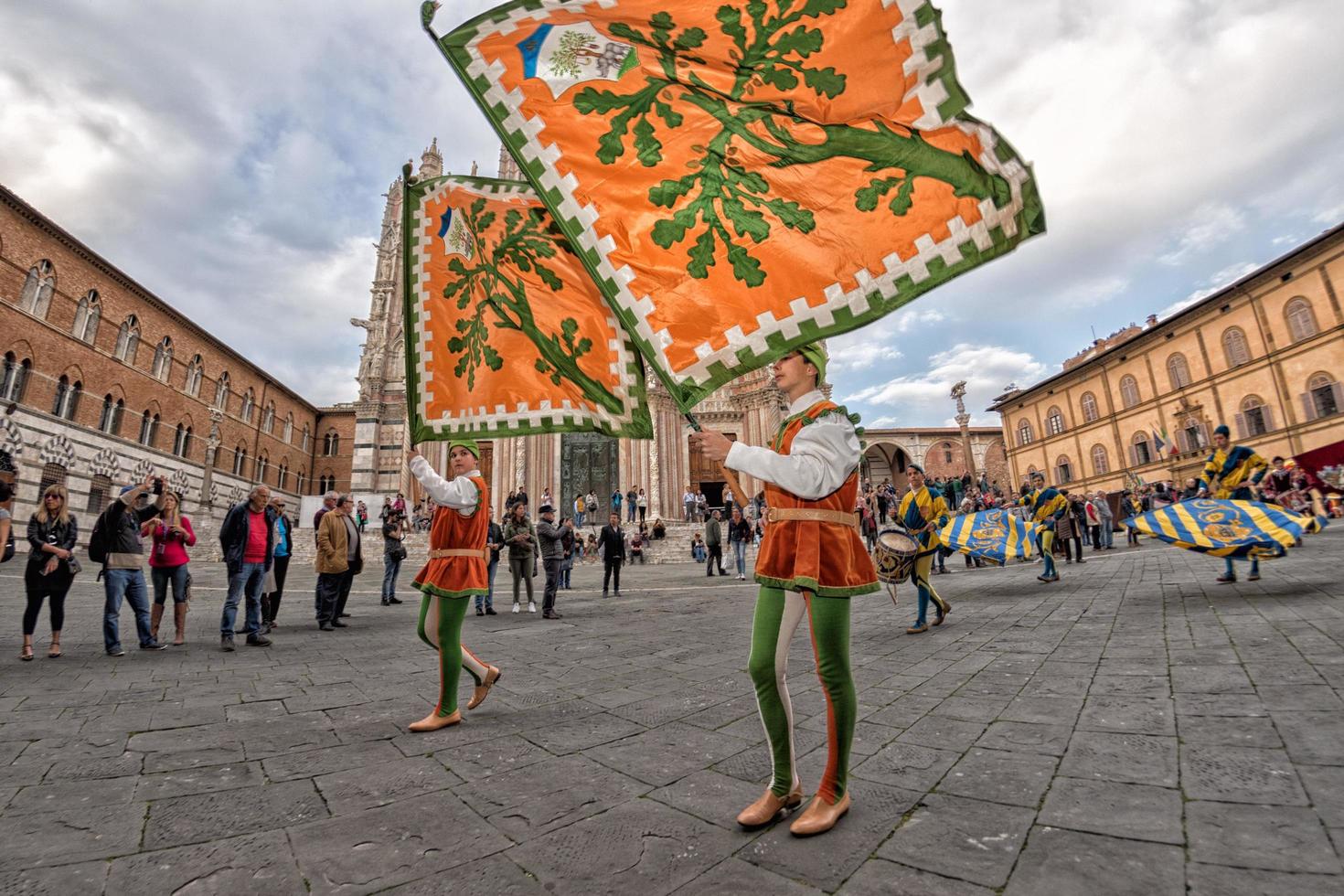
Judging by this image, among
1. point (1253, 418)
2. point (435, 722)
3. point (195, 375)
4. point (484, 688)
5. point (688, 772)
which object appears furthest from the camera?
point (195, 375)

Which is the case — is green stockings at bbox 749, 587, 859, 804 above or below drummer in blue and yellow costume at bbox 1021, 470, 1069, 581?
below

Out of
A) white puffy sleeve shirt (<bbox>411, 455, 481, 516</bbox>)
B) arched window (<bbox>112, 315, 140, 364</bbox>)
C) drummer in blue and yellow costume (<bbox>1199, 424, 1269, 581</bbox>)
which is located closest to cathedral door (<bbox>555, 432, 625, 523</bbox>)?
arched window (<bbox>112, 315, 140, 364</bbox>)

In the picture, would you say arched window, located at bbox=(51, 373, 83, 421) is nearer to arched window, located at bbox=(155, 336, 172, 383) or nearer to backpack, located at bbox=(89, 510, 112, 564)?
arched window, located at bbox=(155, 336, 172, 383)

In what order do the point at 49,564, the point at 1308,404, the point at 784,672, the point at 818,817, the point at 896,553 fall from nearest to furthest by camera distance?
the point at 818,817
the point at 784,672
the point at 49,564
the point at 896,553
the point at 1308,404

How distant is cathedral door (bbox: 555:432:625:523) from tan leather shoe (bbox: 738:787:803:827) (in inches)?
1136

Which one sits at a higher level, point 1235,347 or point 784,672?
point 1235,347

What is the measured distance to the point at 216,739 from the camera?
11.5 feet

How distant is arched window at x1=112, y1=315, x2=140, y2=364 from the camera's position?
2866 cm

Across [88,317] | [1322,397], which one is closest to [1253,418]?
[1322,397]

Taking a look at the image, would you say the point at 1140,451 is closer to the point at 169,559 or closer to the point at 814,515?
the point at 814,515

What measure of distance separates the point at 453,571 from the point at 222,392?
140 feet

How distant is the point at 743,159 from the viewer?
2775 millimetres

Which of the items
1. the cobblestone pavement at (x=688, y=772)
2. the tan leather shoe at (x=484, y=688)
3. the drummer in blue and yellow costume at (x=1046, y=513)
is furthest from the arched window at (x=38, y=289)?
the drummer in blue and yellow costume at (x=1046, y=513)

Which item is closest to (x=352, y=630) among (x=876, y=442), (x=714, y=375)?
(x=714, y=375)
